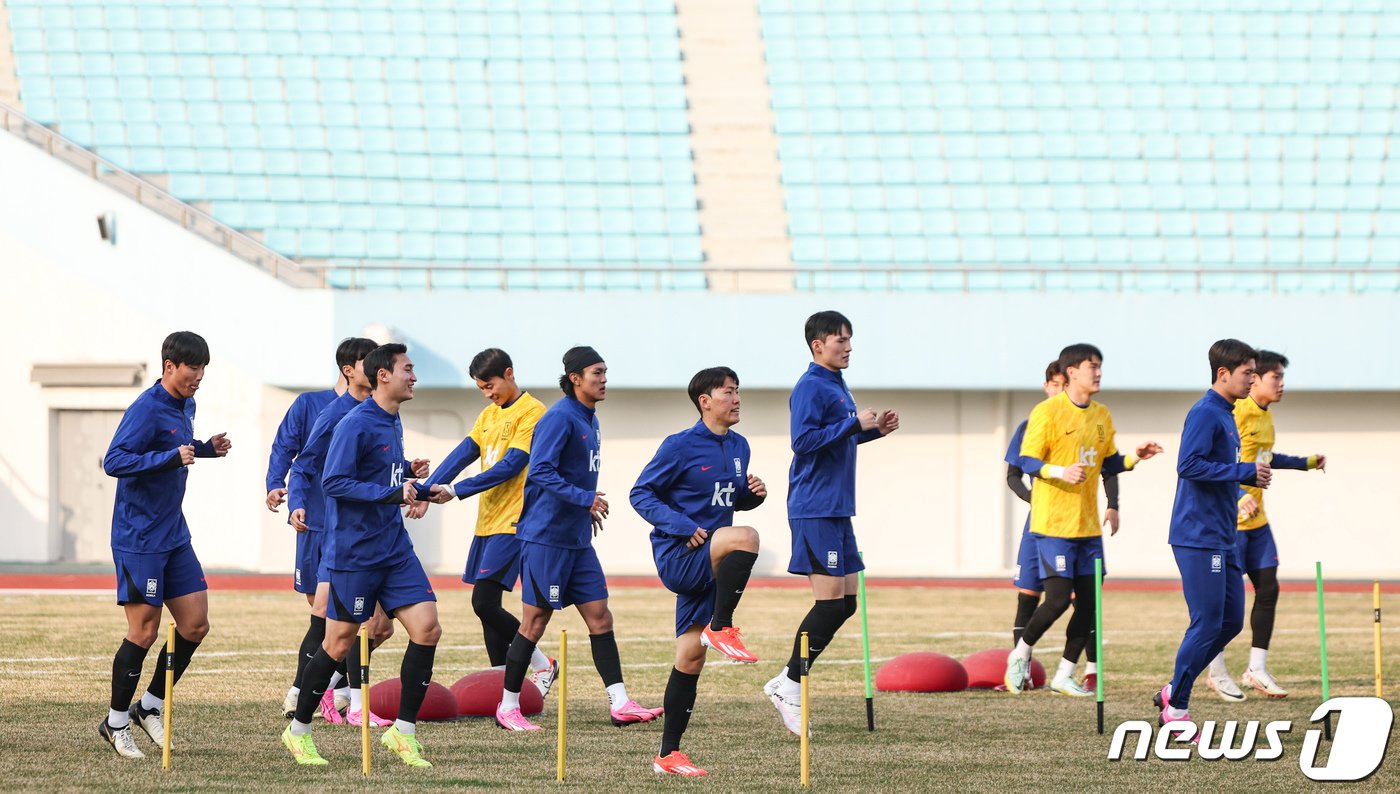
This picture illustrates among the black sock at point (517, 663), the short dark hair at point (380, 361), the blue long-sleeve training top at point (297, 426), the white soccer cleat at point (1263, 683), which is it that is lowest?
the white soccer cleat at point (1263, 683)

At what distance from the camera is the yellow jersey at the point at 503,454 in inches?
402

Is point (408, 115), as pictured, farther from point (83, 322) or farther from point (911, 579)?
point (911, 579)

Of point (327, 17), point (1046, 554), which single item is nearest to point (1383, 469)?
point (1046, 554)

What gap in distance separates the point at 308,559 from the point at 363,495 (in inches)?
82.6

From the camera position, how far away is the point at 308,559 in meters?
9.98

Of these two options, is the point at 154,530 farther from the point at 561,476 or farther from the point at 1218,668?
the point at 1218,668

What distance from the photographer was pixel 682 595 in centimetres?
833

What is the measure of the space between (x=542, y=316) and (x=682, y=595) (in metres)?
14.4

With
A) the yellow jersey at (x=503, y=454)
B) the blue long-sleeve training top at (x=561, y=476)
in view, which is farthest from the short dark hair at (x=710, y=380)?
the yellow jersey at (x=503, y=454)

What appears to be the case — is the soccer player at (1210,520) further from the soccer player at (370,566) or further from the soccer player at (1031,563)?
the soccer player at (370,566)

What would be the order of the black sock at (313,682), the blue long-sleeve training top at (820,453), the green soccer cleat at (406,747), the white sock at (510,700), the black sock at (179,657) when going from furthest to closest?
1. the white sock at (510,700)
2. the blue long-sleeve training top at (820,453)
3. the black sock at (179,657)
4. the black sock at (313,682)
5. the green soccer cleat at (406,747)

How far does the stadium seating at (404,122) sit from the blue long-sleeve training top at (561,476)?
13.8 metres

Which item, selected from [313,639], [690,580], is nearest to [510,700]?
[313,639]

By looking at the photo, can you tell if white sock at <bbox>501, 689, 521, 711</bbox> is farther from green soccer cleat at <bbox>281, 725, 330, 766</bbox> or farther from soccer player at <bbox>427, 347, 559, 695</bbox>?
green soccer cleat at <bbox>281, 725, 330, 766</bbox>
